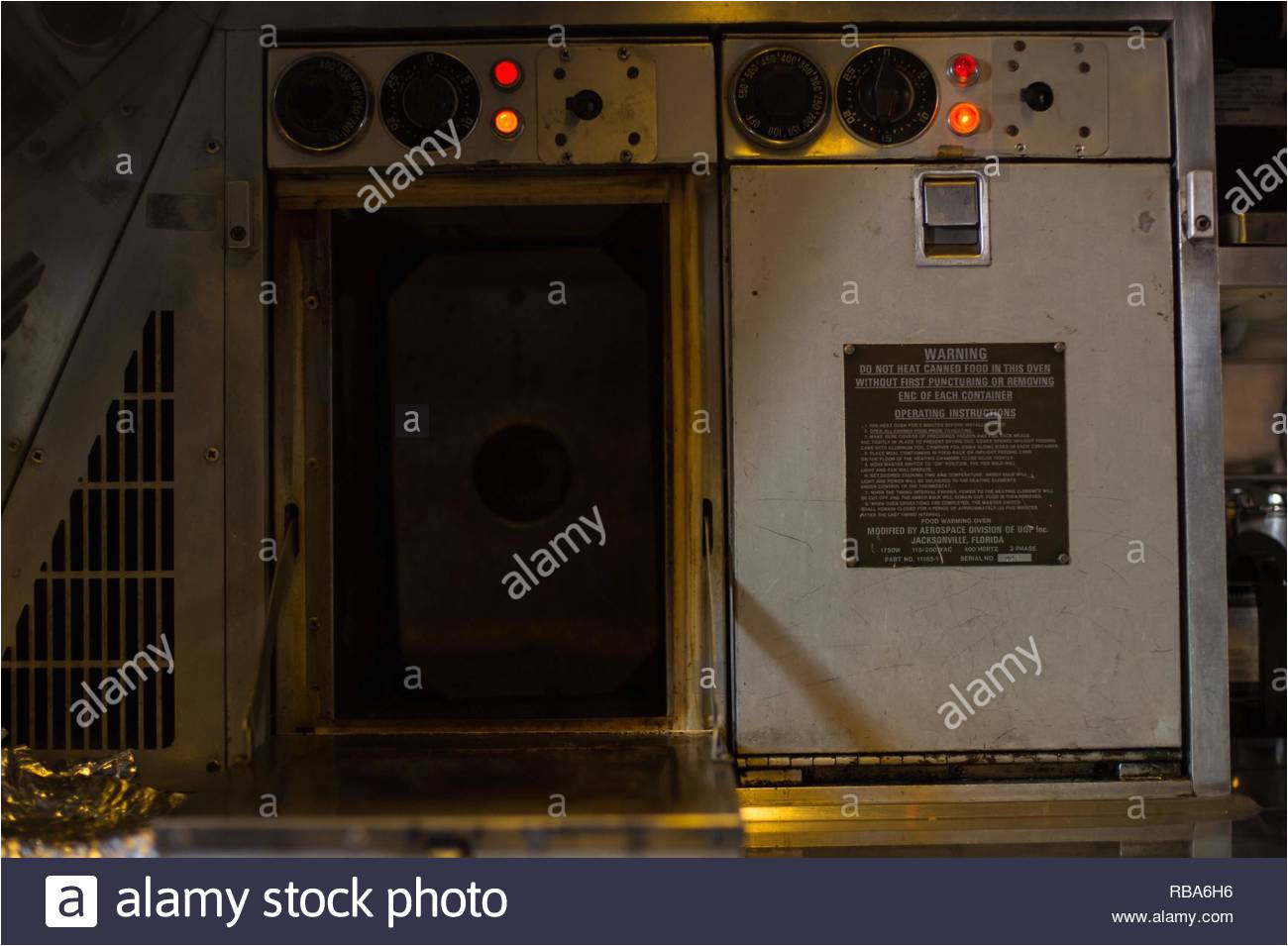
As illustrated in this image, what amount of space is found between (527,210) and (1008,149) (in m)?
1.04

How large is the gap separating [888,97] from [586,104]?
59 centimetres

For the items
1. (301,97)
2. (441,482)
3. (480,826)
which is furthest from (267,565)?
(301,97)

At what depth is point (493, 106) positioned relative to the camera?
1.92 metres

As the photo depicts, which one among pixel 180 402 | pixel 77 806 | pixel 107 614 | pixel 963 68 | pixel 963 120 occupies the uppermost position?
pixel 963 68

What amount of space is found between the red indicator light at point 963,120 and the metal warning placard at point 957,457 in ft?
1.38

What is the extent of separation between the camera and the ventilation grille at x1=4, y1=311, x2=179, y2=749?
1896mm

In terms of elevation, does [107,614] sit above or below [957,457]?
below

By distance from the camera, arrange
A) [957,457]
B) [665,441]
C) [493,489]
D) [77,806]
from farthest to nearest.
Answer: [493,489]
[665,441]
[957,457]
[77,806]

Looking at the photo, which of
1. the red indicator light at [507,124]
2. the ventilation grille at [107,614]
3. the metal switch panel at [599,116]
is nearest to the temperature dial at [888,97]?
the metal switch panel at [599,116]

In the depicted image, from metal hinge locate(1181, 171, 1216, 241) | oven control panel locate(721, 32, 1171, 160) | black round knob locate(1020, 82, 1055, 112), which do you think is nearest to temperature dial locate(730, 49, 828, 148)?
oven control panel locate(721, 32, 1171, 160)

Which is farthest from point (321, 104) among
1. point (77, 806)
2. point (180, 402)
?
point (77, 806)

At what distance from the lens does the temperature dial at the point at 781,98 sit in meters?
1.91

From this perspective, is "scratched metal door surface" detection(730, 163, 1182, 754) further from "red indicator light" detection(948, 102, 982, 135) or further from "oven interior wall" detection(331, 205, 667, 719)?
"oven interior wall" detection(331, 205, 667, 719)

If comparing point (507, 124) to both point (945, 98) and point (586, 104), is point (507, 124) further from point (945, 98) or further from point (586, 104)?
point (945, 98)
